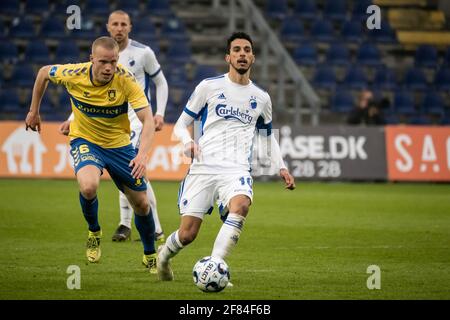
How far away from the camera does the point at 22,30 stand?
82.8 feet

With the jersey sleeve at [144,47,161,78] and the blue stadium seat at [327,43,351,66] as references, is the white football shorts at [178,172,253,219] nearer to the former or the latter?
the jersey sleeve at [144,47,161,78]

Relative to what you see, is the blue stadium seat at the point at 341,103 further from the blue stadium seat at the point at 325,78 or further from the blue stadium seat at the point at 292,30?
the blue stadium seat at the point at 292,30

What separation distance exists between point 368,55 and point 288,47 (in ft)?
7.25

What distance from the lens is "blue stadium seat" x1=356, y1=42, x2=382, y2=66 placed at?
26797 millimetres

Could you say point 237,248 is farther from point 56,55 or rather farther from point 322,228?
point 56,55

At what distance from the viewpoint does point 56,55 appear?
24812mm

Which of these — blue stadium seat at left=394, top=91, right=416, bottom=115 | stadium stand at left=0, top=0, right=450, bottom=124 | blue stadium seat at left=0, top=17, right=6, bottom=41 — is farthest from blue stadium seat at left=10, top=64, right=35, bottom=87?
blue stadium seat at left=394, top=91, right=416, bottom=115

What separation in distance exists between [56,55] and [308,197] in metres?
9.36

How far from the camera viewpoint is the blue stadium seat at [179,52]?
2515 centimetres

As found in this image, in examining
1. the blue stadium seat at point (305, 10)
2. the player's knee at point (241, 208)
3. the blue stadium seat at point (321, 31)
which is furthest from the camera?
the blue stadium seat at point (305, 10)

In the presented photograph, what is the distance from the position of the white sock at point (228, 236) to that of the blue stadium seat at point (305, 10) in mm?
19706

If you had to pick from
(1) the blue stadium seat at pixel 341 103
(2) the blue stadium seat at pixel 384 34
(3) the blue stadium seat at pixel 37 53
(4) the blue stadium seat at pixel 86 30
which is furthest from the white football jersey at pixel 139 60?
(2) the blue stadium seat at pixel 384 34
